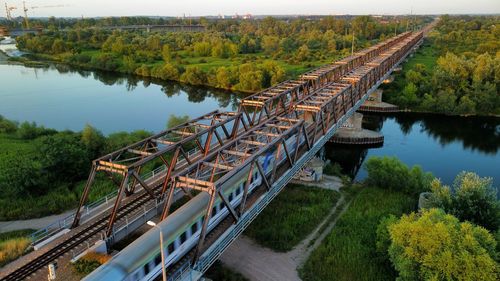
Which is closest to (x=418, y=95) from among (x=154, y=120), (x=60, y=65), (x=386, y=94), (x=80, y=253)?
(x=386, y=94)

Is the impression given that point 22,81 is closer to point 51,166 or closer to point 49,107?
point 49,107

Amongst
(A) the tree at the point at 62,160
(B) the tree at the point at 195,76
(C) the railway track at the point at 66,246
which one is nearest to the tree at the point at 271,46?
(B) the tree at the point at 195,76

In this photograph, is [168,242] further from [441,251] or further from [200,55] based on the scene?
[200,55]

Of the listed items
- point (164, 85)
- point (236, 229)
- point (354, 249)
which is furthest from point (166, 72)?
point (236, 229)

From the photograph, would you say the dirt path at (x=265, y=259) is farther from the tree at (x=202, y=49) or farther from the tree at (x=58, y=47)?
the tree at (x=58, y=47)

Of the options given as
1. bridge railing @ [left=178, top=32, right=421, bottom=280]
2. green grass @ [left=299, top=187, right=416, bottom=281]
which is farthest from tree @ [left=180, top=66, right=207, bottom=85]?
green grass @ [left=299, top=187, right=416, bottom=281]

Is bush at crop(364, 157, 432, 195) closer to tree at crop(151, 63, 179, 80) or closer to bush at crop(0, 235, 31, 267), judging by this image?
bush at crop(0, 235, 31, 267)
